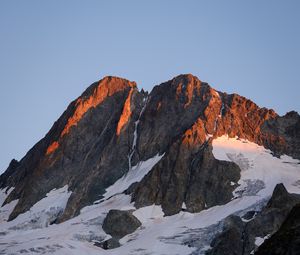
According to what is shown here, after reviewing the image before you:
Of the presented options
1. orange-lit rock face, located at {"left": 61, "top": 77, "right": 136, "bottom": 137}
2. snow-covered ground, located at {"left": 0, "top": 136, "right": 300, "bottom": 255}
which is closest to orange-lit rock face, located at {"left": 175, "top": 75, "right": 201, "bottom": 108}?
snow-covered ground, located at {"left": 0, "top": 136, "right": 300, "bottom": 255}

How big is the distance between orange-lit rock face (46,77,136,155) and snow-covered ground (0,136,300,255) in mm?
20417

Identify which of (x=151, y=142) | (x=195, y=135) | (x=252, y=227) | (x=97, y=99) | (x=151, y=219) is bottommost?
(x=252, y=227)

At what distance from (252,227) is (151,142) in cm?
A: 5450

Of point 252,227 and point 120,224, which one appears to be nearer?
point 252,227

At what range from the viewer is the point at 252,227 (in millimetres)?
92500

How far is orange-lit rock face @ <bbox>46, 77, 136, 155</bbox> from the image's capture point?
6127 inches

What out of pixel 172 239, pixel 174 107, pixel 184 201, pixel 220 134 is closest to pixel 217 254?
pixel 172 239

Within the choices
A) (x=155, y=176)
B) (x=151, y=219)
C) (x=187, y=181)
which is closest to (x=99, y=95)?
(x=155, y=176)

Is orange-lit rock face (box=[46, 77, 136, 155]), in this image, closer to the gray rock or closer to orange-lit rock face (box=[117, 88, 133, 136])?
orange-lit rock face (box=[117, 88, 133, 136])

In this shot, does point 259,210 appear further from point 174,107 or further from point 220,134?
point 174,107

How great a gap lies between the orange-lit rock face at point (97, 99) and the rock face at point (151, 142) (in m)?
0.27

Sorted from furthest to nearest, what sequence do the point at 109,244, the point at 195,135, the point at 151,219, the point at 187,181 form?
the point at 195,135
the point at 187,181
the point at 151,219
the point at 109,244

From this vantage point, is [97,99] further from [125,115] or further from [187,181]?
[187,181]

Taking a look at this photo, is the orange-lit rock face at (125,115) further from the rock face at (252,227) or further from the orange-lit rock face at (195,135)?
the rock face at (252,227)
